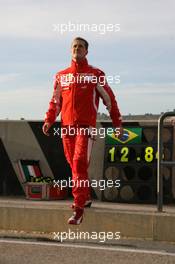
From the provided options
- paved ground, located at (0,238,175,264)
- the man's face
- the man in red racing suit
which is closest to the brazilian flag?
the man in red racing suit

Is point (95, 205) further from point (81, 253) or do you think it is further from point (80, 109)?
point (81, 253)

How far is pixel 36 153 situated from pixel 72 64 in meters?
2.13

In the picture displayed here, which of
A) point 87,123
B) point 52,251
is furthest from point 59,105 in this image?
point 52,251

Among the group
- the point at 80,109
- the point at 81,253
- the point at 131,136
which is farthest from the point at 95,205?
the point at 81,253

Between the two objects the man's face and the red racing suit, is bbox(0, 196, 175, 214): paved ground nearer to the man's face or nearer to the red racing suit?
the red racing suit

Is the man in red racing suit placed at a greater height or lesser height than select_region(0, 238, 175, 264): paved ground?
greater

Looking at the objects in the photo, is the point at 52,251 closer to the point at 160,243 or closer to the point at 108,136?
the point at 160,243

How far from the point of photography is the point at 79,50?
6211 mm

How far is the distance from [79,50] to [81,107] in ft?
2.02

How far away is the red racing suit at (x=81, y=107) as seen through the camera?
6.08 meters

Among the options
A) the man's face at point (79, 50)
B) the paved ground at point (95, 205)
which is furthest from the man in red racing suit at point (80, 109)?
the paved ground at point (95, 205)

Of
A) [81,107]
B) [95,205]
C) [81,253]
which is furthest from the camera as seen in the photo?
[95,205]

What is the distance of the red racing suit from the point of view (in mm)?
6082

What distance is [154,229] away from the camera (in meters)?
5.85
